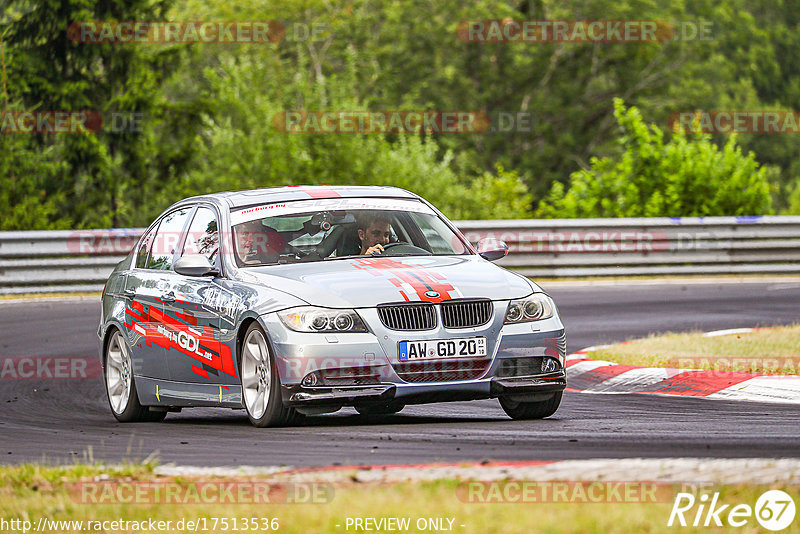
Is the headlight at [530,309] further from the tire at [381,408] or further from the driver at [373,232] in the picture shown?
the driver at [373,232]

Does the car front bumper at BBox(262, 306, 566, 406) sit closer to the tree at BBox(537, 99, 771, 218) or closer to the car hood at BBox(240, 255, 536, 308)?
the car hood at BBox(240, 255, 536, 308)

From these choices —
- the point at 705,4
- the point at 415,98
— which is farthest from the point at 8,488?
the point at 705,4

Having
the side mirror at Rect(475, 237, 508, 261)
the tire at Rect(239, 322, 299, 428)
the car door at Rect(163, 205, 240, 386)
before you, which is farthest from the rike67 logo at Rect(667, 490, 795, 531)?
the side mirror at Rect(475, 237, 508, 261)

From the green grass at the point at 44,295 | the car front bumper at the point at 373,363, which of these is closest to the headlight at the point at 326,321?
the car front bumper at the point at 373,363

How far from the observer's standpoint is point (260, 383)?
8.41 m

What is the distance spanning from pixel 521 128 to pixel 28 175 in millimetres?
36453

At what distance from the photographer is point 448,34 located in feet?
199

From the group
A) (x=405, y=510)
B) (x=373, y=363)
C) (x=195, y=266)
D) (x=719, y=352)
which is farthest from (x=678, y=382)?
(x=405, y=510)

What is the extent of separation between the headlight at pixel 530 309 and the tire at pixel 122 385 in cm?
306

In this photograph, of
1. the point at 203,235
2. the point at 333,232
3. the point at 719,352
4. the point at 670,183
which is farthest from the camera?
the point at 670,183

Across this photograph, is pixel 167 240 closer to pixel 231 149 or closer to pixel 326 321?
pixel 326 321

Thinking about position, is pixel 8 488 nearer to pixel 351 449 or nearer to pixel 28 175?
pixel 351 449

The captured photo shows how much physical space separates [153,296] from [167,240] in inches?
21.0

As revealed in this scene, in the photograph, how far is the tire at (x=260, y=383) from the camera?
821 cm
